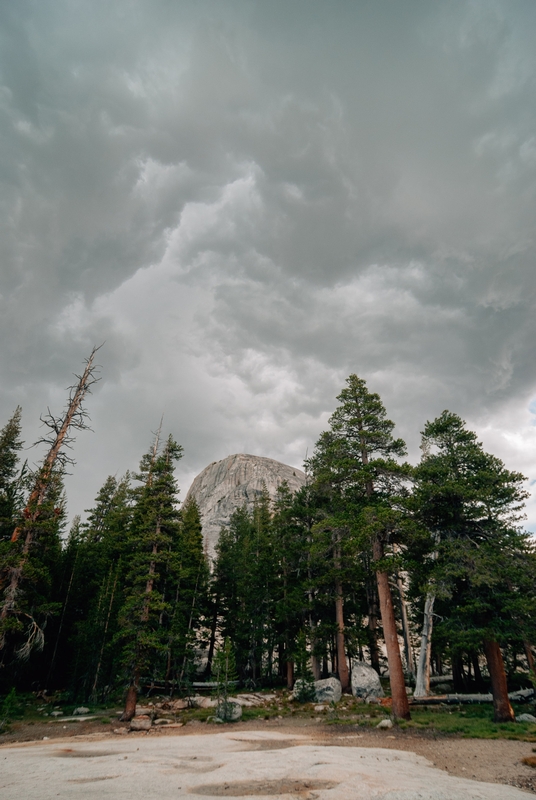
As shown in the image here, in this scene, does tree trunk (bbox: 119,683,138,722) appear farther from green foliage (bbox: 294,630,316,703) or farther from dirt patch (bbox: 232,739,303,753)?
green foliage (bbox: 294,630,316,703)

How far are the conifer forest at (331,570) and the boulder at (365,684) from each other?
1122 mm

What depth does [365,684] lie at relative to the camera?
2438cm

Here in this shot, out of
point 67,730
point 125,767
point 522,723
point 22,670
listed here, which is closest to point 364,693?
point 522,723

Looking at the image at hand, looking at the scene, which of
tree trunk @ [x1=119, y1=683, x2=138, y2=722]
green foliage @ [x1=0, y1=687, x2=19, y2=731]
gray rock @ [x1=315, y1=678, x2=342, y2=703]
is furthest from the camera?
gray rock @ [x1=315, y1=678, x2=342, y2=703]

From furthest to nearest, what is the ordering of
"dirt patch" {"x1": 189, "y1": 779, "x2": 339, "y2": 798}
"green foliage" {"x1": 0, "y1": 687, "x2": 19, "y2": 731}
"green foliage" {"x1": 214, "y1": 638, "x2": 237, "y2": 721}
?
"green foliage" {"x1": 214, "y1": 638, "x2": 237, "y2": 721}
"green foliage" {"x1": 0, "y1": 687, "x2": 19, "y2": 731}
"dirt patch" {"x1": 189, "y1": 779, "x2": 339, "y2": 798}

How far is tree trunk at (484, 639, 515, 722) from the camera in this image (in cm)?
1631

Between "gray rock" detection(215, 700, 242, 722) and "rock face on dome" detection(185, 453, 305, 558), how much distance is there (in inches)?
2914

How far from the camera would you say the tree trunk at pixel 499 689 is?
16312 millimetres

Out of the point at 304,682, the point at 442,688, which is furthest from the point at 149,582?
the point at 442,688

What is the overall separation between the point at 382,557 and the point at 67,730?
17916 millimetres

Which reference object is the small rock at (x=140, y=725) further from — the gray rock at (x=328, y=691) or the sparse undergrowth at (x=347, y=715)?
the gray rock at (x=328, y=691)

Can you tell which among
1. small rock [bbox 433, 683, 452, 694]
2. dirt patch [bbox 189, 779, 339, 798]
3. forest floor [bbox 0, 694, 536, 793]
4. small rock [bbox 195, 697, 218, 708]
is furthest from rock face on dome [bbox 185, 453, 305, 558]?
dirt patch [bbox 189, 779, 339, 798]

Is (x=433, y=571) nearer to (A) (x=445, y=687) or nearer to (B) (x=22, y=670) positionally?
(A) (x=445, y=687)

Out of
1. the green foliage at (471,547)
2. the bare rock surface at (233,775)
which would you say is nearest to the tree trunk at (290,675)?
the green foliage at (471,547)
